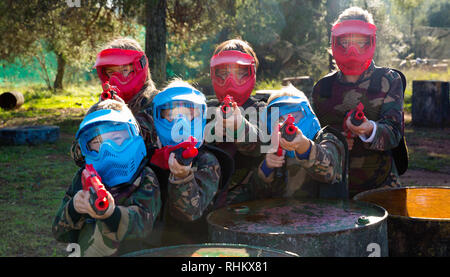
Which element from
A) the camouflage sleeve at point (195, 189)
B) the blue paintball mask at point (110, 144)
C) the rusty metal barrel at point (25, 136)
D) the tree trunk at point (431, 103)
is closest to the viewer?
the blue paintball mask at point (110, 144)

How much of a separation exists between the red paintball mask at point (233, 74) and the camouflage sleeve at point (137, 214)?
93 cm

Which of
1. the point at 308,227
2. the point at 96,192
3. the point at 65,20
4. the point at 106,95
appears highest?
the point at 65,20

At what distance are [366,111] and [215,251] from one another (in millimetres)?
1934

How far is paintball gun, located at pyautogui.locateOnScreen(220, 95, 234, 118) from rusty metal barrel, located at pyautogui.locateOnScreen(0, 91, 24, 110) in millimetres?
16144

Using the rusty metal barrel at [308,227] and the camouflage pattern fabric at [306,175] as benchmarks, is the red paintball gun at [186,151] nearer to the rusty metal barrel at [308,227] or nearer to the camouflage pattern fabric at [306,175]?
the rusty metal barrel at [308,227]

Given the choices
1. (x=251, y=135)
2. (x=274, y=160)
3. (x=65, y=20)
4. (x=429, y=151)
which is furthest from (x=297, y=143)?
(x=65, y=20)

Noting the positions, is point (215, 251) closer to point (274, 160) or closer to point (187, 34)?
point (274, 160)

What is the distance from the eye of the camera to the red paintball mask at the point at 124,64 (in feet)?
12.1

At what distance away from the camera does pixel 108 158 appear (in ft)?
8.93

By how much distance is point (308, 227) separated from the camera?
2.81 m

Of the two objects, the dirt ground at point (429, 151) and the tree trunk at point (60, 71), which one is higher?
the tree trunk at point (60, 71)

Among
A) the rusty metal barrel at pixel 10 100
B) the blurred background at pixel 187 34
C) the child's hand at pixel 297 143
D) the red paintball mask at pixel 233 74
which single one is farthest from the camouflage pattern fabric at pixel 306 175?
the rusty metal barrel at pixel 10 100
